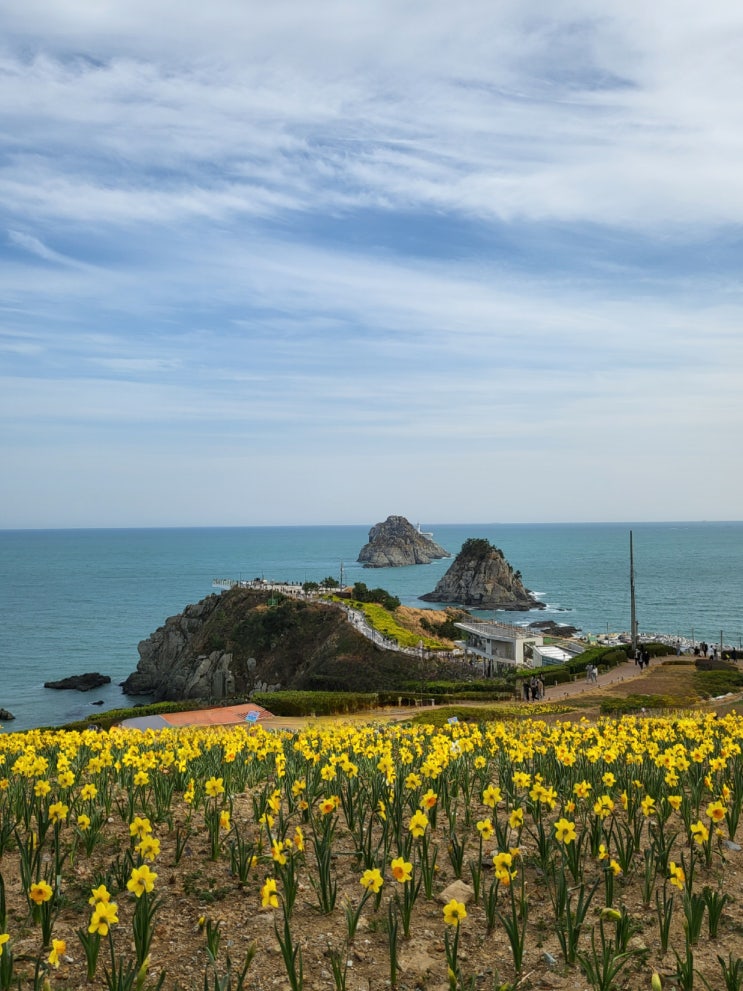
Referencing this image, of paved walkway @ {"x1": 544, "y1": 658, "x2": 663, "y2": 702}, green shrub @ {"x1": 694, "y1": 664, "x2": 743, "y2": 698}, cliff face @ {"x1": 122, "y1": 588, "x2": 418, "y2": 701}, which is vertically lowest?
cliff face @ {"x1": 122, "y1": 588, "x2": 418, "y2": 701}

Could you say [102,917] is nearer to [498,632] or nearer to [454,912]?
[454,912]

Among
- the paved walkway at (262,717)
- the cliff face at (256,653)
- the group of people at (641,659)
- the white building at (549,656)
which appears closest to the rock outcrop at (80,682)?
the cliff face at (256,653)

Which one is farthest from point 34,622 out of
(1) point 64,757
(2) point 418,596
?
(1) point 64,757

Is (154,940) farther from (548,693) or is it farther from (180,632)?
(180,632)

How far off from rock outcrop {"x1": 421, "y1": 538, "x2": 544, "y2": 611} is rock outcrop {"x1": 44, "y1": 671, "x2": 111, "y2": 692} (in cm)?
6970

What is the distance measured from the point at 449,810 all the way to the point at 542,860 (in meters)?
1.02

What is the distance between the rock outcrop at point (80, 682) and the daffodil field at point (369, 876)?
2296 inches

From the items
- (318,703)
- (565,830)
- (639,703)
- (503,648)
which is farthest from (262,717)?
(565,830)

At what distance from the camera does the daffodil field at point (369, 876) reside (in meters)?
4.31

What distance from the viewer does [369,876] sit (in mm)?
4203

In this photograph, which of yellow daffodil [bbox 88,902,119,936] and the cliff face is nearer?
yellow daffodil [bbox 88,902,119,936]

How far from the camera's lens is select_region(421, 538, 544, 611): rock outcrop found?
12044 centimetres

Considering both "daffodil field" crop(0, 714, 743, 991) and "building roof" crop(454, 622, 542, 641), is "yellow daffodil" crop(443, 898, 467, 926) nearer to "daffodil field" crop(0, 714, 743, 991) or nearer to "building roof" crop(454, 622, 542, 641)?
"daffodil field" crop(0, 714, 743, 991)

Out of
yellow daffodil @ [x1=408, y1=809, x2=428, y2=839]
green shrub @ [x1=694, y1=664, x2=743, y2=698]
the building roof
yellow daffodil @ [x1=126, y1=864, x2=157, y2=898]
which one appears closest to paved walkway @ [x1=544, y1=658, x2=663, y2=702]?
green shrub @ [x1=694, y1=664, x2=743, y2=698]
